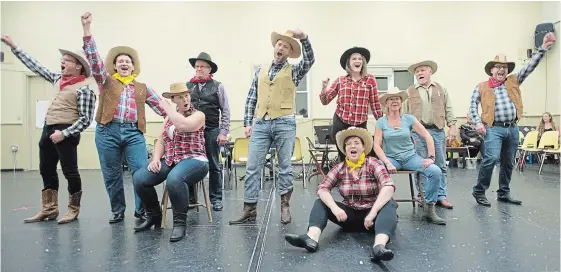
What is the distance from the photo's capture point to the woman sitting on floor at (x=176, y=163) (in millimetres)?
2566

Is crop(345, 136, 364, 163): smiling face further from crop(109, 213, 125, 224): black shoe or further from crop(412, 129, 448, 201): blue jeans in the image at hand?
crop(109, 213, 125, 224): black shoe

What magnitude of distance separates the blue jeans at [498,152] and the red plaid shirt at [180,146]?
2.72 m

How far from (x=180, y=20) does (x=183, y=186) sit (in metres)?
7.02

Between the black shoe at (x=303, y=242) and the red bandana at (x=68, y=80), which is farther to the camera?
the red bandana at (x=68, y=80)

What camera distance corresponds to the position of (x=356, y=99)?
3000 millimetres

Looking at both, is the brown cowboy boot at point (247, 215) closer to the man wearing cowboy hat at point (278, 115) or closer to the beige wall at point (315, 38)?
the man wearing cowboy hat at point (278, 115)

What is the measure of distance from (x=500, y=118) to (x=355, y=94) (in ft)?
5.30

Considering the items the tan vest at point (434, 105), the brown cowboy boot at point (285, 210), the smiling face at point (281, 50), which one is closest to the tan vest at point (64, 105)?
the smiling face at point (281, 50)

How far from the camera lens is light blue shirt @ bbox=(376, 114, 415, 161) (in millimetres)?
3174

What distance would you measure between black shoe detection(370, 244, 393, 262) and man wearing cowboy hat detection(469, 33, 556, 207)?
2050 millimetres

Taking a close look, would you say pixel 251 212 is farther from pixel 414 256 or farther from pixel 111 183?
pixel 414 256

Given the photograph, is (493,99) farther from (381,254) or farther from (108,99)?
(108,99)

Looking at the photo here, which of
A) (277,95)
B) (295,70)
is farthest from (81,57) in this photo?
(295,70)

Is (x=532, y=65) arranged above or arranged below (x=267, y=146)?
above
